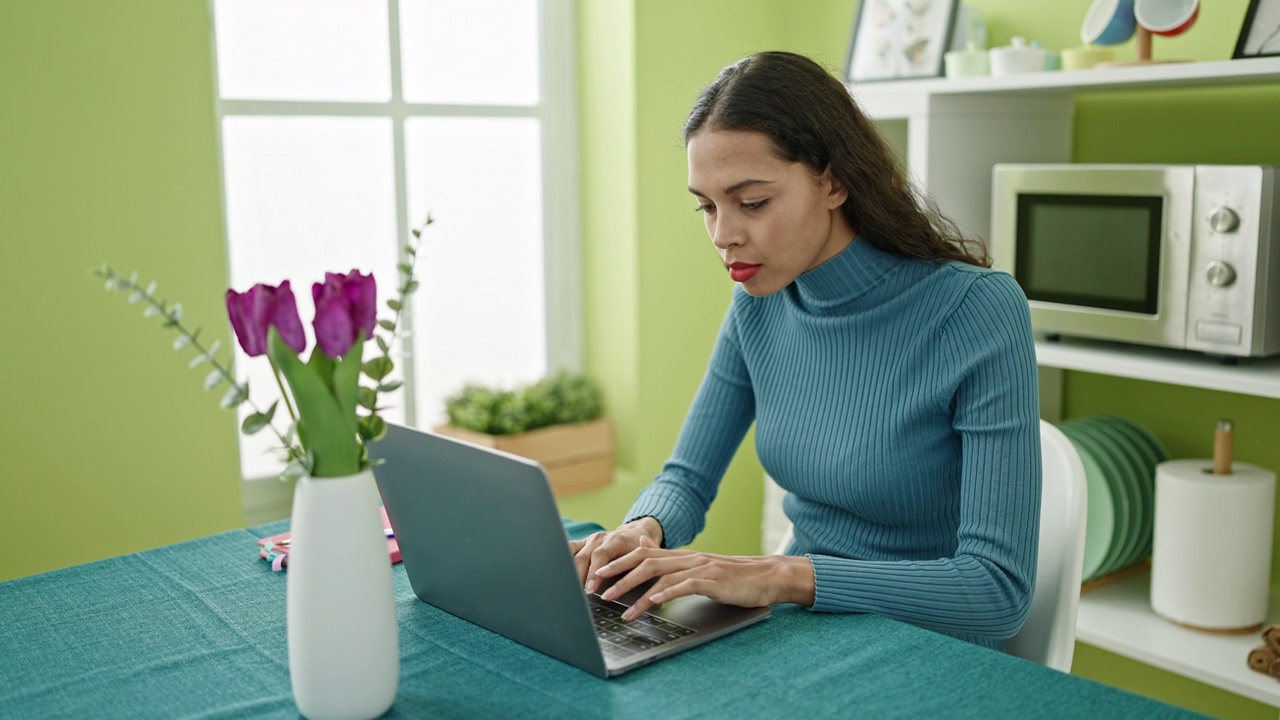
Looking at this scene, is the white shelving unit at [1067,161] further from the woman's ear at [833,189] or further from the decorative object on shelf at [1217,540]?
the woman's ear at [833,189]

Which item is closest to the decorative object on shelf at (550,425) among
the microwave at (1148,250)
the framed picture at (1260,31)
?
the microwave at (1148,250)

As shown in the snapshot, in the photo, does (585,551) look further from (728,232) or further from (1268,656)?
(1268,656)

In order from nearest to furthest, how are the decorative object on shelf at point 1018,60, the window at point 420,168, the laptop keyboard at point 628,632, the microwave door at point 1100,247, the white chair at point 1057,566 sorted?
the laptop keyboard at point 628,632
the white chair at point 1057,566
the microwave door at point 1100,247
the decorative object on shelf at point 1018,60
the window at point 420,168

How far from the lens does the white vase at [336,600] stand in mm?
988

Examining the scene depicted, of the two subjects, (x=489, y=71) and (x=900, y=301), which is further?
(x=489, y=71)

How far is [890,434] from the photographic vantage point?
1.47 metres

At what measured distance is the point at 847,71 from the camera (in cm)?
260

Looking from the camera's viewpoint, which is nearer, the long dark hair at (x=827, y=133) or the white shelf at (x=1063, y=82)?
the long dark hair at (x=827, y=133)

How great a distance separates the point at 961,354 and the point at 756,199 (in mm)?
306

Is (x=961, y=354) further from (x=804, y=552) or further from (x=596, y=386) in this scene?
(x=596, y=386)

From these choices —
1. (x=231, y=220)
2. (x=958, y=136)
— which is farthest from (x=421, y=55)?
(x=958, y=136)

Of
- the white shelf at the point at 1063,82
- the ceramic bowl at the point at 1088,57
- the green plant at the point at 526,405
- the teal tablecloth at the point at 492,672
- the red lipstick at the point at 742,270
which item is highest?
the ceramic bowl at the point at 1088,57

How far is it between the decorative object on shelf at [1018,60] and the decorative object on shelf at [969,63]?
2.5 inches

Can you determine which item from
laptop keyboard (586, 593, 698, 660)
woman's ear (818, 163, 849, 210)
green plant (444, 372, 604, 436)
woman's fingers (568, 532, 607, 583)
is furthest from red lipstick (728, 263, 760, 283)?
green plant (444, 372, 604, 436)
